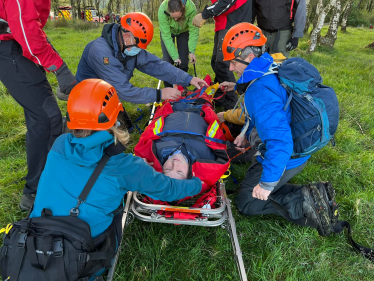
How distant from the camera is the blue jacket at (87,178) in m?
1.97

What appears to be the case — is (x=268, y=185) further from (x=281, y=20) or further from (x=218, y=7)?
A: (x=281, y=20)

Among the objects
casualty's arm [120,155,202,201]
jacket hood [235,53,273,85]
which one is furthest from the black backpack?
jacket hood [235,53,273,85]

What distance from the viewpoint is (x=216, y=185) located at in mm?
3393

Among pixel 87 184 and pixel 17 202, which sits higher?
pixel 87 184

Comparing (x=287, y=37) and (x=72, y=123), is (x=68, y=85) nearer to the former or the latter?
(x=72, y=123)

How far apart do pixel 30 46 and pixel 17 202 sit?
2.15m

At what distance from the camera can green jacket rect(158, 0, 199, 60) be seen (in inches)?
225

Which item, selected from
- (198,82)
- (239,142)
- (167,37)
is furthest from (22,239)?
(167,37)

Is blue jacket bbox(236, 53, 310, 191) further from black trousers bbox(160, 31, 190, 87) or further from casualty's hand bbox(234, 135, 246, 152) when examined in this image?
black trousers bbox(160, 31, 190, 87)

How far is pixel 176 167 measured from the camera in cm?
322

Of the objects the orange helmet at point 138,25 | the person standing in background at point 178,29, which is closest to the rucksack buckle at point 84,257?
the orange helmet at point 138,25

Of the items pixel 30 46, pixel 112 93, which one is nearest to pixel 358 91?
pixel 112 93

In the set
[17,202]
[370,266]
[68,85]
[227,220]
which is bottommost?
[17,202]

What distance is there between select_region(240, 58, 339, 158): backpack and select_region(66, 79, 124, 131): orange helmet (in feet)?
5.31
